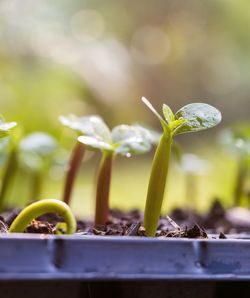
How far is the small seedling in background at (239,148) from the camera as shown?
2.73 ft

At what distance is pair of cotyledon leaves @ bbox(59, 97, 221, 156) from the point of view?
0.50m

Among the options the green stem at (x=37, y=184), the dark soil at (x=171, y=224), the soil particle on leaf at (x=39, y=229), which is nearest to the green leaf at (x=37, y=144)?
the dark soil at (x=171, y=224)

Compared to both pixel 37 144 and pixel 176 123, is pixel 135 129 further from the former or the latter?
pixel 37 144

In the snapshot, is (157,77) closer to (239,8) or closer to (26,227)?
(239,8)

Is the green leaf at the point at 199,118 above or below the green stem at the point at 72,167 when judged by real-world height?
above

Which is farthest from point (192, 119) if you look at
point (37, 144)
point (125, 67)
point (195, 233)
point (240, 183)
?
point (125, 67)

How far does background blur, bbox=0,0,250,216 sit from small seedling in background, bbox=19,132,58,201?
0.29 meters

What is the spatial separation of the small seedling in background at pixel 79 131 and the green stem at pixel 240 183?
39cm

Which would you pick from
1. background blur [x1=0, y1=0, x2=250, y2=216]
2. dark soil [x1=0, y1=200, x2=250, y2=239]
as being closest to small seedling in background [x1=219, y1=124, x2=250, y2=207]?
dark soil [x1=0, y1=200, x2=250, y2=239]

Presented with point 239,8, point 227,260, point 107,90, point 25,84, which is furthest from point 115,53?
point 227,260

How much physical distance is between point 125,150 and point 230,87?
9.00 feet

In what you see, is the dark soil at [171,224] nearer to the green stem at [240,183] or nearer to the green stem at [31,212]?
the green stem at [31,212]

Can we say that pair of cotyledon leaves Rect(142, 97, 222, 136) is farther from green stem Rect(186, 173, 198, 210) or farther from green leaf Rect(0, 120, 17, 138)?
green stem Rect(186, 173, 198, 210)

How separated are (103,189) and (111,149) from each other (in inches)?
2.2
